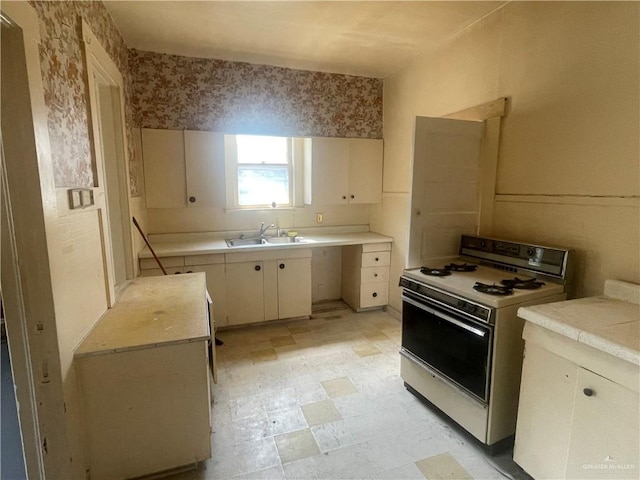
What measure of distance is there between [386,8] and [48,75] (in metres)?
2.03

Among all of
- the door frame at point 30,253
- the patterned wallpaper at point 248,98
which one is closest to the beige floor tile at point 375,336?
the patterned wallpaper at point 248,98

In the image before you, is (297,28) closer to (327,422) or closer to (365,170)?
(365,170)

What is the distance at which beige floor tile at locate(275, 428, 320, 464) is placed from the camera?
1790 millimetres

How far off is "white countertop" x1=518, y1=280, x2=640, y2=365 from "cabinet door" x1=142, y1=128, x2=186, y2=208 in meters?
3.05

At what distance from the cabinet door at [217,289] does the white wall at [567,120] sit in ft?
7.96

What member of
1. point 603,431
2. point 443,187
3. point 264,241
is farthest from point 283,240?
point 603,431

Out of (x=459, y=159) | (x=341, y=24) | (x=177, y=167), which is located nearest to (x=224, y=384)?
(x=177, y=167)

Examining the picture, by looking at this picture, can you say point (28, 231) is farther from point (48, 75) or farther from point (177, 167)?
point (177, 167)

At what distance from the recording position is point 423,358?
84.7 inches

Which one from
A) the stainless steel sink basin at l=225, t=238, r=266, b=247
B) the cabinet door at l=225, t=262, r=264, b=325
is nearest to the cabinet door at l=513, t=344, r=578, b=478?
the cabinet door at l=225, t=262, r=264, b=325

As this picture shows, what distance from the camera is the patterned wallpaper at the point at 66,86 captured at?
1327 millimetres

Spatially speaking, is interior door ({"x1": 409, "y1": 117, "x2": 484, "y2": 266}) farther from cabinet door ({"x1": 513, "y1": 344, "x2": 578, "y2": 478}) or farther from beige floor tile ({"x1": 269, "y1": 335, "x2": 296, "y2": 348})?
beige floor tile ({"x1": 269, "y1": 335, "x2": 296, "y2": 348})

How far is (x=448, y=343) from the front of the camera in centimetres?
195

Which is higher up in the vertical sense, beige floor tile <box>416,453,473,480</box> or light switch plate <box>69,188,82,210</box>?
light switch plate <box>69,188,82,210</box>
